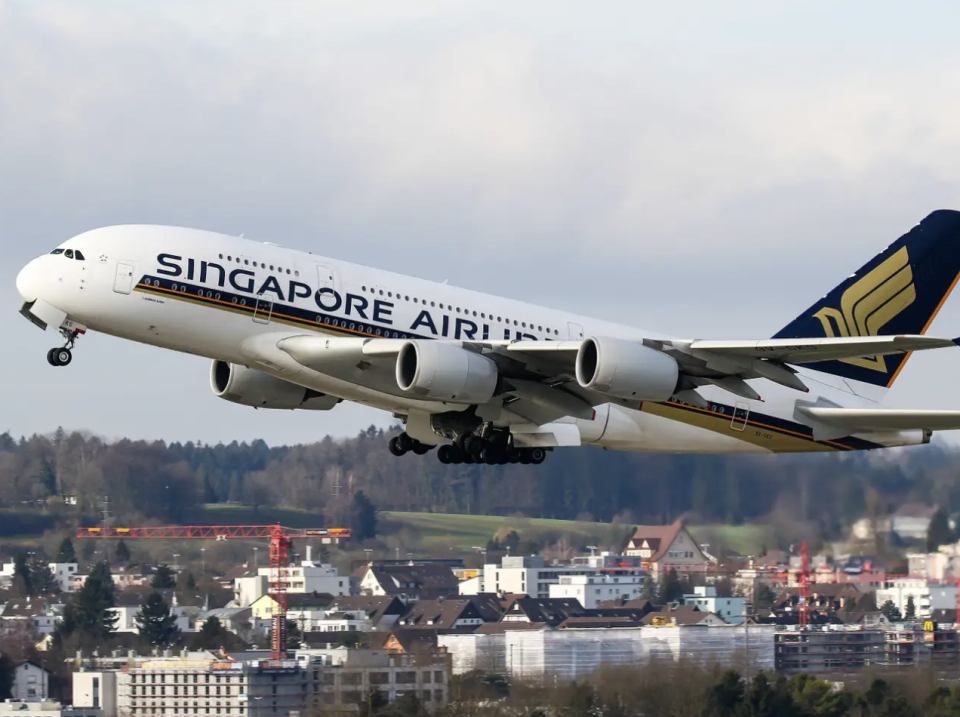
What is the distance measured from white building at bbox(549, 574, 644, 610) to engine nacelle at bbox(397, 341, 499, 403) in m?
37.4

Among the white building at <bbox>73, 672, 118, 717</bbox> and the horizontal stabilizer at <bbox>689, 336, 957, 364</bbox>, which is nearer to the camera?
the horizontal stabilizer at <bbox>689, 336, 957, 364</bbox>

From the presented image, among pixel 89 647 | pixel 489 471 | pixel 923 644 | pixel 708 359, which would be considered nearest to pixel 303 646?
pixel 89 647

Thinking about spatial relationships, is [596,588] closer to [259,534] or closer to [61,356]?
[259,534]

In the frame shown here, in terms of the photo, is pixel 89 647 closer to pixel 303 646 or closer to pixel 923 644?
pixel 303 646

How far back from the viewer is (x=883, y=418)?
37500 mm

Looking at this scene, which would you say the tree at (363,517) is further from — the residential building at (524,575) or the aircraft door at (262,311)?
the aircraft door at (262,311)

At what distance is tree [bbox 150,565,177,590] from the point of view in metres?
70.4

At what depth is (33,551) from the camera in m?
72.1

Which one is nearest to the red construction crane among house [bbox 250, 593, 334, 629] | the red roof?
house [bbox 250, 593, 334, 629]

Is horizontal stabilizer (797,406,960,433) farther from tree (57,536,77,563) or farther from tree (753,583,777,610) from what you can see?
tree (57,536,77,563)

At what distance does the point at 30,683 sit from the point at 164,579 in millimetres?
17066

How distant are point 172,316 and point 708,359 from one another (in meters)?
10.1

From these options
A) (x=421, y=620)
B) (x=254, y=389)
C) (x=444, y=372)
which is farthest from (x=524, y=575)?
(x=444, y=372)

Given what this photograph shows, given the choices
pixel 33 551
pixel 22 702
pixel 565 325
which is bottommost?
pixel 22 702
